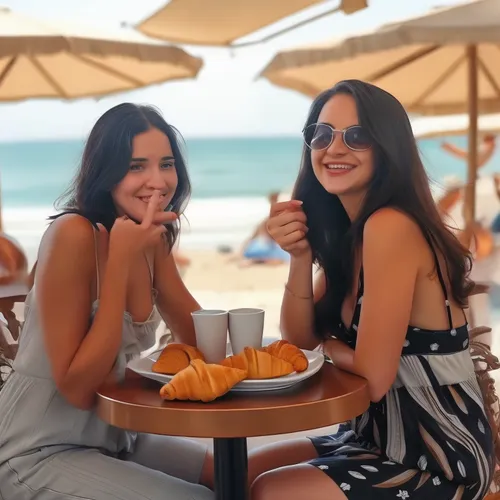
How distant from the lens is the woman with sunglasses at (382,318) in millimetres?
1639

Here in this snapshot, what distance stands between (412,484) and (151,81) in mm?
4238

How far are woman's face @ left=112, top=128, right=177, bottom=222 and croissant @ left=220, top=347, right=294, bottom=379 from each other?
1.44 feet

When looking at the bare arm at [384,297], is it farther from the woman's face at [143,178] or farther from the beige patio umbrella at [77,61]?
the beige patio umbrella at [77,61]

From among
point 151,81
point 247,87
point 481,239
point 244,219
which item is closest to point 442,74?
point 481,239

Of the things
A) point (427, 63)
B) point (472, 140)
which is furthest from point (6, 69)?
point (472, 140)

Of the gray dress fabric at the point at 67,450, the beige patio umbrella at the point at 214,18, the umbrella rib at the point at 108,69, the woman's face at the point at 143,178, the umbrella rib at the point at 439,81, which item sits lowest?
the gray dress fabric at the point at 67,450

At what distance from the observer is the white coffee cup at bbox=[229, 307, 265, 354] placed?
1.69 m

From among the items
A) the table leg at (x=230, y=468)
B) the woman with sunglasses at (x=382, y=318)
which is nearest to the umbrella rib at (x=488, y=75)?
the woman with sunglasses at (x=382, y=318)

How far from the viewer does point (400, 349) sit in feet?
5.41

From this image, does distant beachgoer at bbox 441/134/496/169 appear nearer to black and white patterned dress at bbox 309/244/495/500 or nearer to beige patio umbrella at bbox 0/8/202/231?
beige patio umbrella at bbox 0/8/202/231

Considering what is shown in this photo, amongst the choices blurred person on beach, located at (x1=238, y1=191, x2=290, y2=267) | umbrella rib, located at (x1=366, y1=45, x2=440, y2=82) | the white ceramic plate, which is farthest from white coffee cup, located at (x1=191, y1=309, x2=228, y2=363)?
blurred person on beach, located at (x1=238, y1=191, x2=290, y2=267)

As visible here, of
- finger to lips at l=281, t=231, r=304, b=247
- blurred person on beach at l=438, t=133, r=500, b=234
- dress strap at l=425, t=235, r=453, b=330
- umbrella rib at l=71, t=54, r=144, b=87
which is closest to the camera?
dress strap at l=425, t=235, r=453, b=330

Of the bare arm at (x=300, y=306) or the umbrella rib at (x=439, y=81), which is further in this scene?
the umbrella rib at (x=439, y=81)

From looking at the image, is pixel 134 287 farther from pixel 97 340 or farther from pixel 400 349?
pixel 400 349
